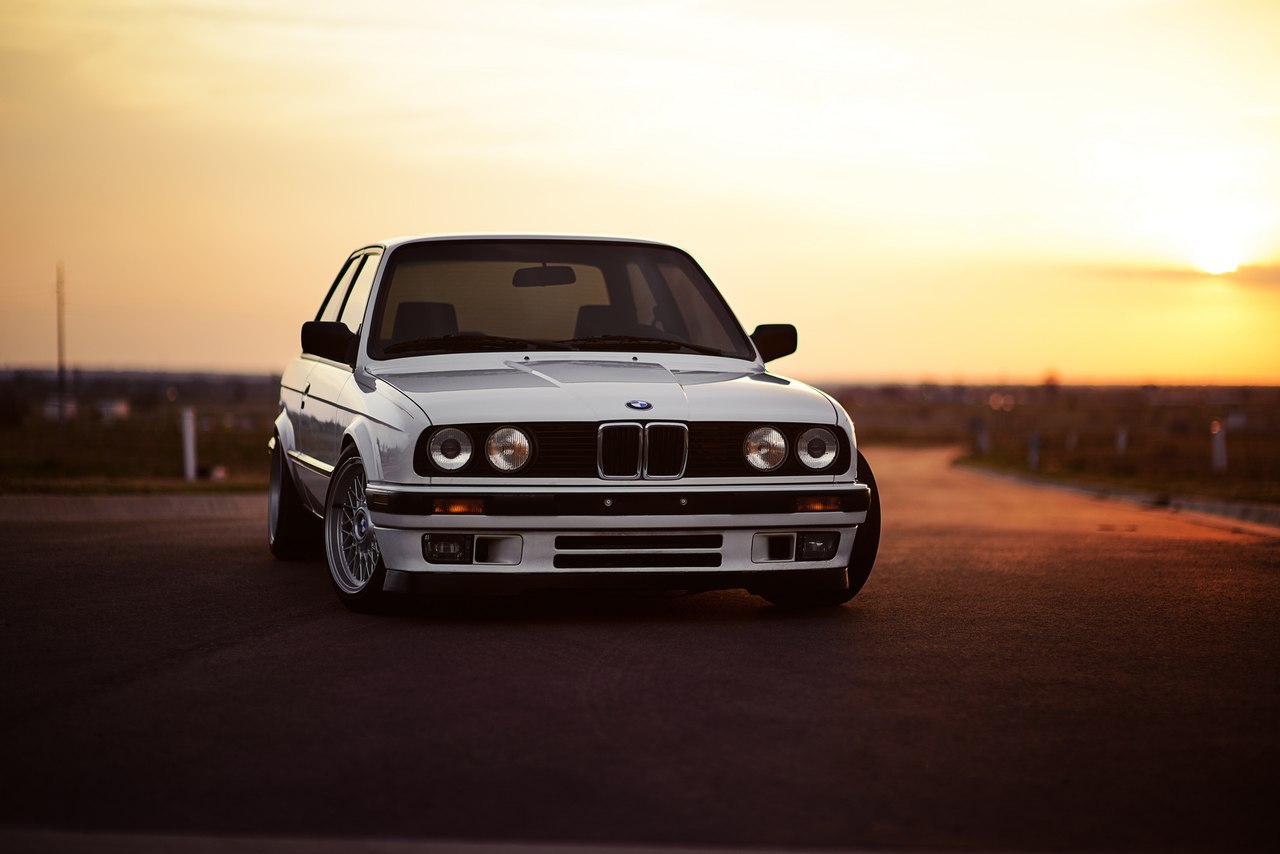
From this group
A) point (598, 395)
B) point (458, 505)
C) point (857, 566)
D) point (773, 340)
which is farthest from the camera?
point (773, 340)

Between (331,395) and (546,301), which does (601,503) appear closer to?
(546,301)

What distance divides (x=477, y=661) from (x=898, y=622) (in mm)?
2083

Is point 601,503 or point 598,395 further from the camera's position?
point 598,395

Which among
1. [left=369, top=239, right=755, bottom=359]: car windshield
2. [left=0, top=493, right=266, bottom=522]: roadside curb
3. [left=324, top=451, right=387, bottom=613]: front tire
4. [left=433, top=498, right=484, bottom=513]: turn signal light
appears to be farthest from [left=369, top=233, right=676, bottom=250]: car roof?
[left=0, top=493, right=266, bottom=522]: roadside curb

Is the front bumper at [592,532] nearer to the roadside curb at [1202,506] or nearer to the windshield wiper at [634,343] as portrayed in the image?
the windshield wiper at [634,343]

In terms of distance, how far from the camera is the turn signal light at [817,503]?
6.57 meters

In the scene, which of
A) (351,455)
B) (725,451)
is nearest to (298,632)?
(351,455)

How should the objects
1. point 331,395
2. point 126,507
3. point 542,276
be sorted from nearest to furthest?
point 331,395 < point 542,276 < point 126,507

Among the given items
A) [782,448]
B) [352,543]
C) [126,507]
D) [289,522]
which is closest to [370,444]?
[352,543]

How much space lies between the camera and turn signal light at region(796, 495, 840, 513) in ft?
21.6

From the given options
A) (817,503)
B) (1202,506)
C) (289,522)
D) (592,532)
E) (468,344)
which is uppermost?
(468,344)

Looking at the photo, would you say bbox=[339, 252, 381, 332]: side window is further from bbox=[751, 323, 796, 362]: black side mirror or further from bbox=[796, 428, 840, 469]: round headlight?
bbox=[796, 428, 840, 469]: round headlight

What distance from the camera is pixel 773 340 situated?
26.6 ft

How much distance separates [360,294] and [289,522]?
1633 millimetres
